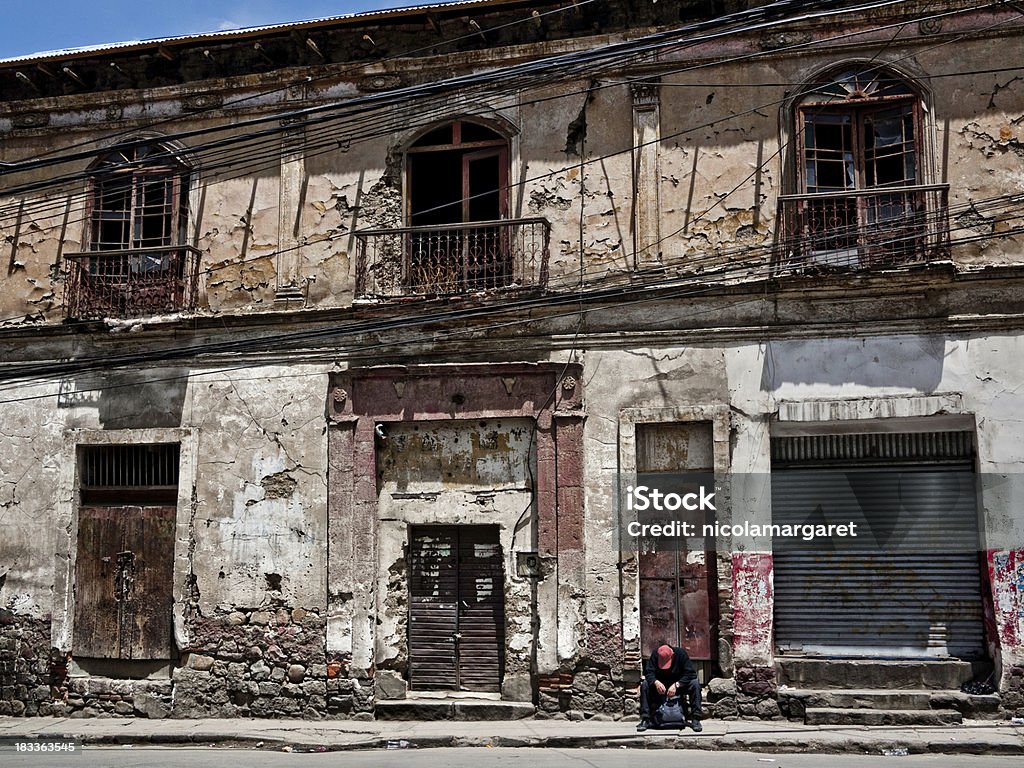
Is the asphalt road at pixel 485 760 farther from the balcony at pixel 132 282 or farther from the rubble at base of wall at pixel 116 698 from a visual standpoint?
the balcony at pixel 132 282

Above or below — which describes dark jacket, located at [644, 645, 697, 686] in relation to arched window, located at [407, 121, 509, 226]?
below

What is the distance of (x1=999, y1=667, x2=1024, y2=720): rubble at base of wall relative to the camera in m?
9.57

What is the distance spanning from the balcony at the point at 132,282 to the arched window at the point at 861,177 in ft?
21.1

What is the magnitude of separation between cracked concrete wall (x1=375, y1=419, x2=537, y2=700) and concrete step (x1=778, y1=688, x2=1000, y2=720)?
105 inches

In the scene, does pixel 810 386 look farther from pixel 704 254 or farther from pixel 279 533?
pixel 279 533

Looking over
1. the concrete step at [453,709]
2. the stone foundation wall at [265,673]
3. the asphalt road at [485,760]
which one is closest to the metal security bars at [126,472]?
the stone foundation wall at [265,673]

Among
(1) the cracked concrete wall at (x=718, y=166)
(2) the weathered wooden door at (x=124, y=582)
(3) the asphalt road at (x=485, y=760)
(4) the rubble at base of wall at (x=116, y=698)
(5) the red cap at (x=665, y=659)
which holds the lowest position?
(3) the asphalt road at (x=485, y=760)

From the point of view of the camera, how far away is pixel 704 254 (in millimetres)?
10703

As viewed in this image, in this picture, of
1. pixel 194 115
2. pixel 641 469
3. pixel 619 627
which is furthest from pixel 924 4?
pixel 194 115

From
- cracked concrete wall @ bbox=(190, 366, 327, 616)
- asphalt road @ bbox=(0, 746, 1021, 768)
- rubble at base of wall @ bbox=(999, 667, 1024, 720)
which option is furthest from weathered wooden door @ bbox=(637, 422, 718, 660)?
cracked concrete wall @ bbox=(190, 366, 327, 616)

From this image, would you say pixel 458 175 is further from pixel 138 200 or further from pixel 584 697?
pixel 584 697

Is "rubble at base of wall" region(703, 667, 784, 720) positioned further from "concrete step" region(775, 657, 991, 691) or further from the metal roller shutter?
the metal roller shutter

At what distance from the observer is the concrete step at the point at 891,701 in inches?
380

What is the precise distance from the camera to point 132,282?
11.9 m
